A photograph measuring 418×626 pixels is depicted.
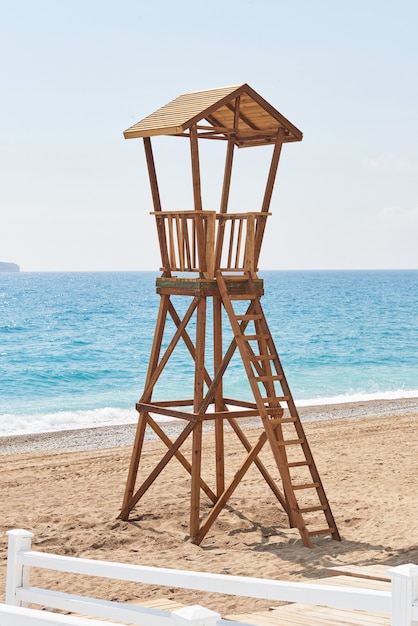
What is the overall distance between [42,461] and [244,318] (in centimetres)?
579

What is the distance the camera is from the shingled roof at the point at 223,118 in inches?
404

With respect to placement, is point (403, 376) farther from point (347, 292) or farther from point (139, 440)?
point (347, 292)

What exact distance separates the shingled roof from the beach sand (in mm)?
4436

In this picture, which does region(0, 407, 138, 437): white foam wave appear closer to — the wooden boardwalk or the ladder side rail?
the ladder side rail

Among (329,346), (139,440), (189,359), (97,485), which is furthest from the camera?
(329,346)

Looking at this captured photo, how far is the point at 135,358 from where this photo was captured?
42094mm

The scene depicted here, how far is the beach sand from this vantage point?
349 inches

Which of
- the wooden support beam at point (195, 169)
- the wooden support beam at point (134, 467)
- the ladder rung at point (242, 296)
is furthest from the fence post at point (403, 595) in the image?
the wooden support beam at point (134, 467)

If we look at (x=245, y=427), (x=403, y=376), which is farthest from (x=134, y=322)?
(x=245, y=427)

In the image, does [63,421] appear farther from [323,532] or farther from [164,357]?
[323,532]

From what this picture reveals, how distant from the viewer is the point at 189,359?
4041 centimetres

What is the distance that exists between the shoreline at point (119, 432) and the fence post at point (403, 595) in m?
12.9

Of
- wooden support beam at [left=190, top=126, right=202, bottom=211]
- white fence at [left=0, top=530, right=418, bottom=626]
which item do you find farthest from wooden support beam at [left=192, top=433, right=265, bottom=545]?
white fence at [left=0, top=530, right=418, bottom=626]

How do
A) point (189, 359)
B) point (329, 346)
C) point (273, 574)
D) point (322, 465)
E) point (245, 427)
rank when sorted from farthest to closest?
point (329, 346) → point (189, 359) → point (245, 427) → point (322, 465) → point (273, 574)
